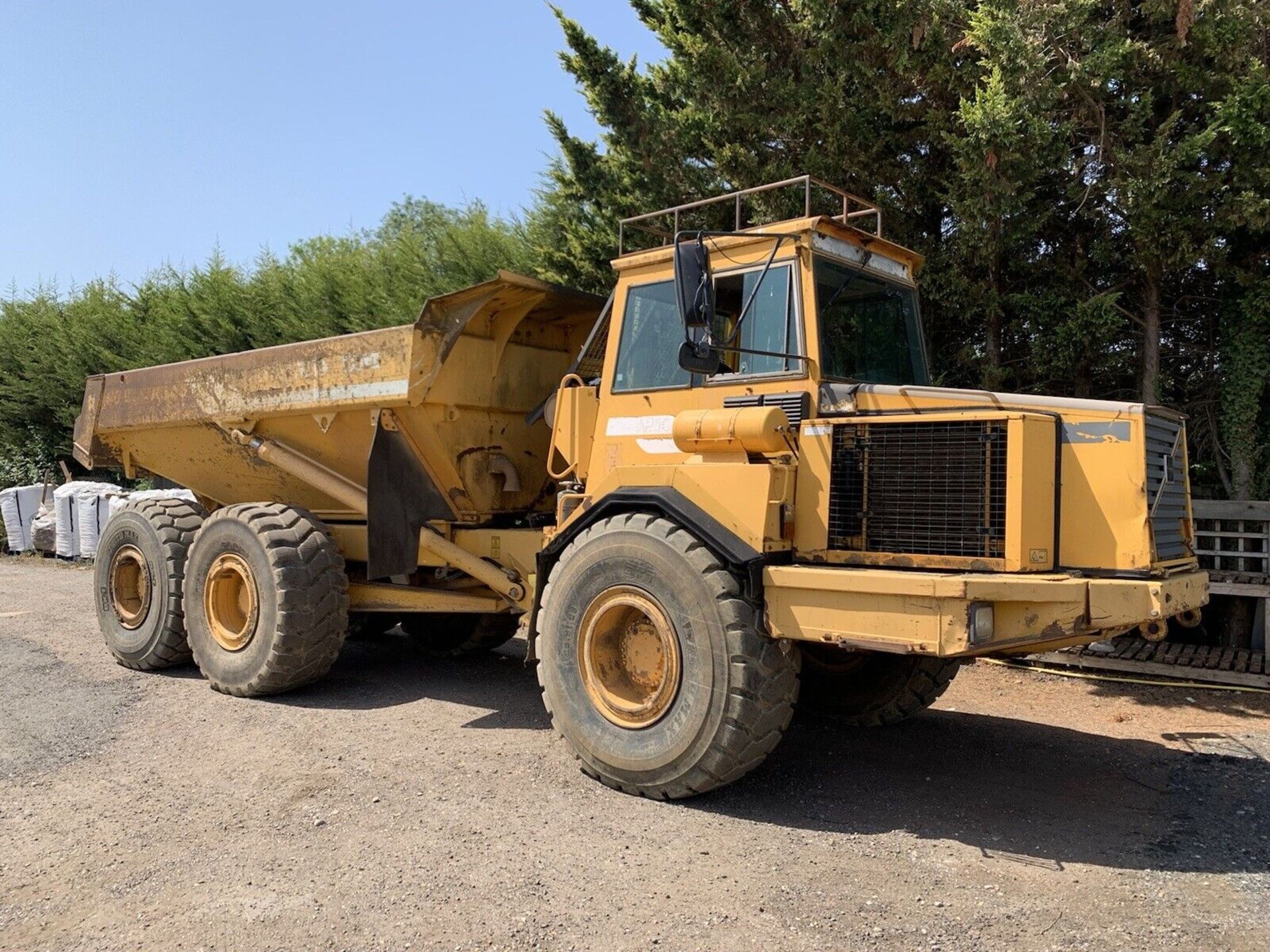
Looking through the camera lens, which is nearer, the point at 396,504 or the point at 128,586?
the point at 396,504

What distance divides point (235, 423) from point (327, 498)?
94cm

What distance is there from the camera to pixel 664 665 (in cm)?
494

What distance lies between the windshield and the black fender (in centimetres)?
96

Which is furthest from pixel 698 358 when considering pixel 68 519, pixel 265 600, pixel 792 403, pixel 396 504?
pixel 68 519

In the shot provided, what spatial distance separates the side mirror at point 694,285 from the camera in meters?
4.62

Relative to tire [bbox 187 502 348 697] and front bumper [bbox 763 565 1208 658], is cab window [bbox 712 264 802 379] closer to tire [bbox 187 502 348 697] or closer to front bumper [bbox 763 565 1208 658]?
front bumper [bbox 763 565 1208 658]

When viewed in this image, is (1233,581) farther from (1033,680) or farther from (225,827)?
(225,827)

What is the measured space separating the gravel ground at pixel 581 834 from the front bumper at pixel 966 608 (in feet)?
3.02

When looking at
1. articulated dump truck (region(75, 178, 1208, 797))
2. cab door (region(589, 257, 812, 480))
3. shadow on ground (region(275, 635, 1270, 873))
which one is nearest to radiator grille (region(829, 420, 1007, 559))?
articulated dump truck (region(75, 178, 1208, 797))

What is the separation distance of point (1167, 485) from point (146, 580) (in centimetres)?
723

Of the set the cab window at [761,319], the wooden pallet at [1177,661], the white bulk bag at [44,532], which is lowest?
the wooden pallet at [1177,661]

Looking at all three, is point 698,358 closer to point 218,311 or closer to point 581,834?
point 581,834

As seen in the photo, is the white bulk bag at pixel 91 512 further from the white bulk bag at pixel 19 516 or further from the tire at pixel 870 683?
the tire at pixel 870 683

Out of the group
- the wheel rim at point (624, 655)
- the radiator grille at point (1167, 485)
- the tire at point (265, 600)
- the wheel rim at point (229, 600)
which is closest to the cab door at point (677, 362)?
the wheel rim at point (624, 655)
